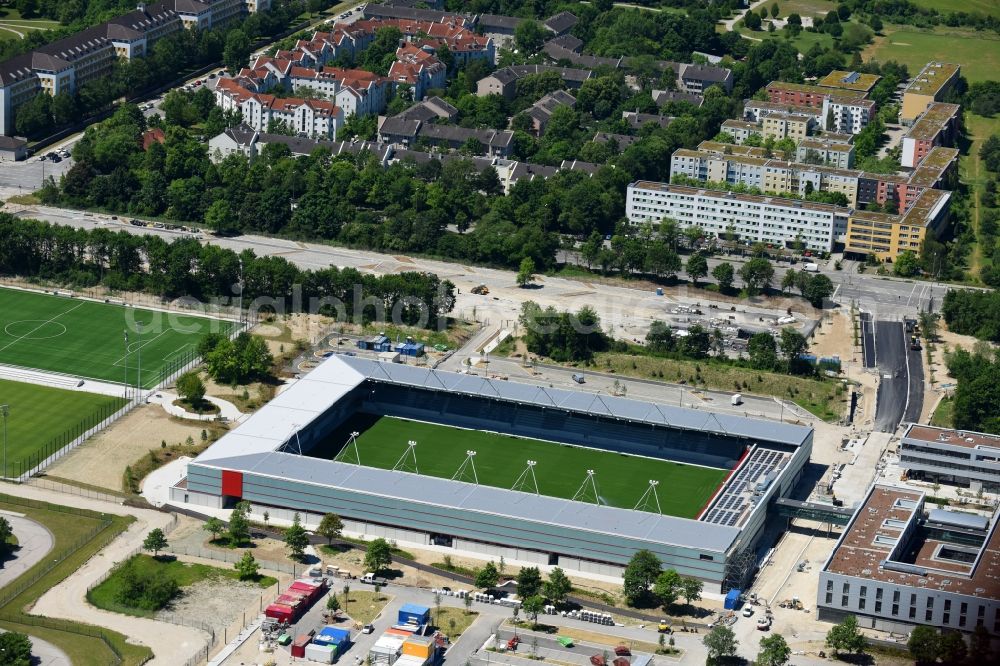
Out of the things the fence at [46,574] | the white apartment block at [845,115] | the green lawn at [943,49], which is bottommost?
the fence at [46,574]

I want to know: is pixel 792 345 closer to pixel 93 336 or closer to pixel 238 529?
pixel 238 529

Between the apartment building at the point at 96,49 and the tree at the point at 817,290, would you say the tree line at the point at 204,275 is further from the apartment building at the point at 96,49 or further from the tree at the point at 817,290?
the apartment building at the point at 96,49

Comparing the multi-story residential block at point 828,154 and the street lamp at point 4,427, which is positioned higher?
the multi-story residential block at point 828,154

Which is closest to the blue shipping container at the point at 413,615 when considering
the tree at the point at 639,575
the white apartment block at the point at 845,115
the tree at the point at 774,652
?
the tree at the point at 639,575

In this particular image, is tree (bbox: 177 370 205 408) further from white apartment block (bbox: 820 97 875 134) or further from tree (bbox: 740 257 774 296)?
white apartment block (bbox: 820 97 875 134)

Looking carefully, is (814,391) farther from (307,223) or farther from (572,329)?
(307,223)

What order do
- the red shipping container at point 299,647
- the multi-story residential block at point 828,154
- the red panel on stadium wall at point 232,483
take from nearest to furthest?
the red shipping container at point 299,647, the red panel on stadium wall at point 232,483, the multi-story residential block at point 828,154

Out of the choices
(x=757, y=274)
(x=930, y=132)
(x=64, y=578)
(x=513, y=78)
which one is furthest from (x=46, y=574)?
(x=930, y=132)

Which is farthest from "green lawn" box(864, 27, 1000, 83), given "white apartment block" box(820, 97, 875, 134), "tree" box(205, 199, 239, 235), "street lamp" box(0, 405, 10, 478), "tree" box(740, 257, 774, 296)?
"street lamp" box(0, 405, 10, 478)
